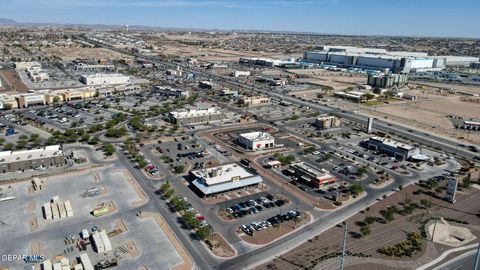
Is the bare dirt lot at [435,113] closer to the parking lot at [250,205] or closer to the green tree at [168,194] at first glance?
the parking lot at [250,205]

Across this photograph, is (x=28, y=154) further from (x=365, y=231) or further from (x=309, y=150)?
(x=365, y=231)

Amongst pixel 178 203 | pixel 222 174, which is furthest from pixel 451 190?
pixel 178 203

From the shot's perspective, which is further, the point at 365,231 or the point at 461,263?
the point at 365,231

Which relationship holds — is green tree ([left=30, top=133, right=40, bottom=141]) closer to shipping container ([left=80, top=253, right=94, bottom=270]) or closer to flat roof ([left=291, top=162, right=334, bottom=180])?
shipping container ([left=80, top=253, right=94, bottom=270])

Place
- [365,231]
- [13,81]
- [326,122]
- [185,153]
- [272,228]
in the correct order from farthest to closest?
[13,81] < [326,122] < [185,153] < [272,228] < [365,231]

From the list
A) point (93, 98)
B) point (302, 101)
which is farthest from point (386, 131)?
point (93, 98)

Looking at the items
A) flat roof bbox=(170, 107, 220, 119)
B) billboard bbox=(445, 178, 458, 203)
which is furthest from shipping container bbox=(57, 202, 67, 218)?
billboard bbox=(445, 178, 458, 203)

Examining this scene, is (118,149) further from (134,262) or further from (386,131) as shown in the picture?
(386,131)
